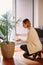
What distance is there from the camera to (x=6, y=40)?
196 inches

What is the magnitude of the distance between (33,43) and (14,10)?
351cm

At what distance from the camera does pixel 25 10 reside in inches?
317

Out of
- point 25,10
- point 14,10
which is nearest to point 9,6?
point 14,10

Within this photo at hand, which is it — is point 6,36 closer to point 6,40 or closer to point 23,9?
point 6,40

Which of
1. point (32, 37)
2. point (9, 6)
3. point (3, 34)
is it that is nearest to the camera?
point (32, 37)

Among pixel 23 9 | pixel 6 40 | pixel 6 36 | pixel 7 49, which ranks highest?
pixel 23 9

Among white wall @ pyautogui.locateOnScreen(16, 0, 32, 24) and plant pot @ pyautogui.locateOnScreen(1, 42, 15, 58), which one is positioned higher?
white wall @ pyautogui.locateOnScreen(16, 0, 32, 24)

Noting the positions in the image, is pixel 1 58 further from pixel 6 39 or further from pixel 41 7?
pixel 41 7

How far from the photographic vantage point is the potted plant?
15.7 ft

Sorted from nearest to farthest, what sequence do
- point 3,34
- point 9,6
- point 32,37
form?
point 32,37 < point 3,34 < point 9,6

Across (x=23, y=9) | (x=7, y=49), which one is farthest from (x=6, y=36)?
(x=23, y=9)

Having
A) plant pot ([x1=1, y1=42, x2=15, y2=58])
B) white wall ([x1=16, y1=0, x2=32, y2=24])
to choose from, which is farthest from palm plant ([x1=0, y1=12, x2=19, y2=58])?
white wall ([x1=16, y1=0, x2=32, y2=24])

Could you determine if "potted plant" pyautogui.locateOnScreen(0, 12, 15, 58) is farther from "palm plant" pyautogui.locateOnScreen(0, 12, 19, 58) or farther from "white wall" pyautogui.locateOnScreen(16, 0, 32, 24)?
"white wall" pyautogui.locateOnScreen(16, 0, 32, 24)

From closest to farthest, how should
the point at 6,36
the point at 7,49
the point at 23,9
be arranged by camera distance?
the point at 7,49, the point at 6,36, the point at 23,9
